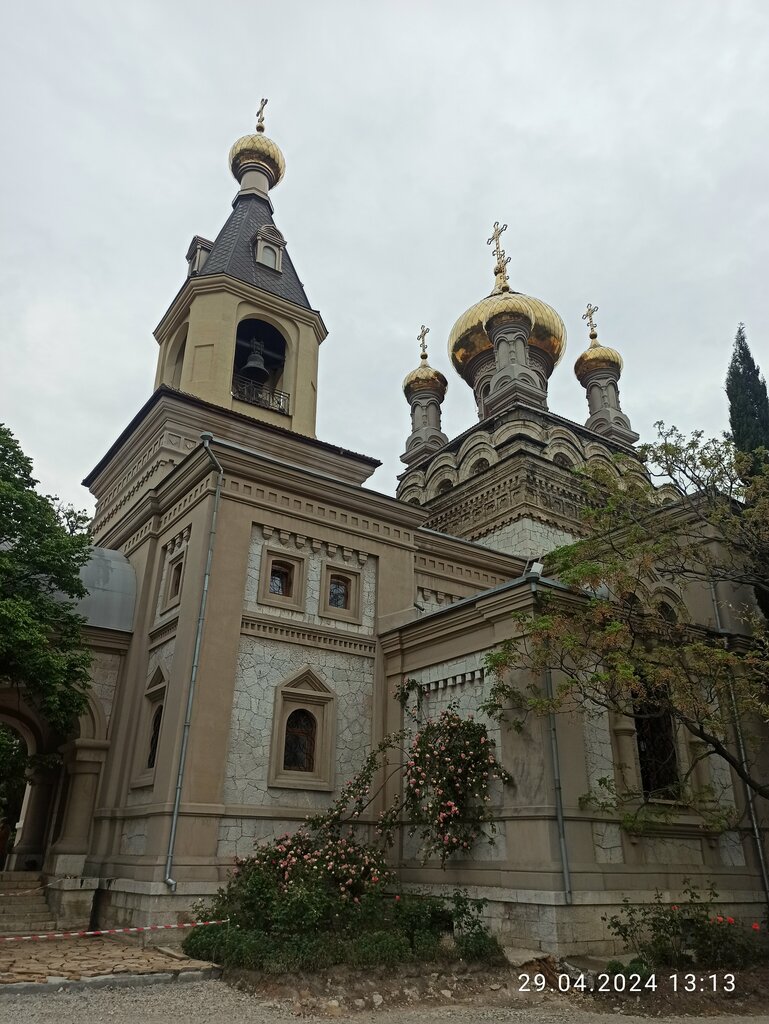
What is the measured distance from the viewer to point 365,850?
998 centimetres

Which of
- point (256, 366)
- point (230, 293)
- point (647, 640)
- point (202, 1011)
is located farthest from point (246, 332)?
point (202, 1011)

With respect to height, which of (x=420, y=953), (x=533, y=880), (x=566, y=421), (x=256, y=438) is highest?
(x=566, y=421)

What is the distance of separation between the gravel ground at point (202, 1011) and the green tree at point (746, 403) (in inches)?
361

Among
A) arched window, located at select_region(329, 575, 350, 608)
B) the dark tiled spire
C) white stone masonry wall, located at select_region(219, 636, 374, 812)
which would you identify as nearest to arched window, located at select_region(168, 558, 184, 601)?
white stone masonry wall, located at select_region(219, 636, 374, 812)

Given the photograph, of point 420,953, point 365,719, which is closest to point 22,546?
point 365,719

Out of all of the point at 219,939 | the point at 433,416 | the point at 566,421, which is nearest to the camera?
the point at 219,939

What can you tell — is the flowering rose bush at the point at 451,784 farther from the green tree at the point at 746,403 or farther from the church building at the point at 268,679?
the green tree at the point at 746,403

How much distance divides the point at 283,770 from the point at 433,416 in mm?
20678

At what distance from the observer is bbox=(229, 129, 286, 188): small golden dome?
2288 centimetres

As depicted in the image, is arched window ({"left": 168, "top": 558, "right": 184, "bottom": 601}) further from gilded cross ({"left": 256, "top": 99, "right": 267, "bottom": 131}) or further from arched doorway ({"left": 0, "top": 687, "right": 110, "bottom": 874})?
gilded cross ({"left": 256, "top": 99, "right": 267, "bottom": 131})

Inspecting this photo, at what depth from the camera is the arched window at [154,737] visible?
36.9 ft

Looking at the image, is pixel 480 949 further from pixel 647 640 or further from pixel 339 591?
pixel 339 591

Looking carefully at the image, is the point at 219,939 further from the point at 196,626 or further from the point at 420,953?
the point at 196,626

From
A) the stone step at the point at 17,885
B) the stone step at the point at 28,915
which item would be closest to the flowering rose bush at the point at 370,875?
the stone step at the point at 28,915
